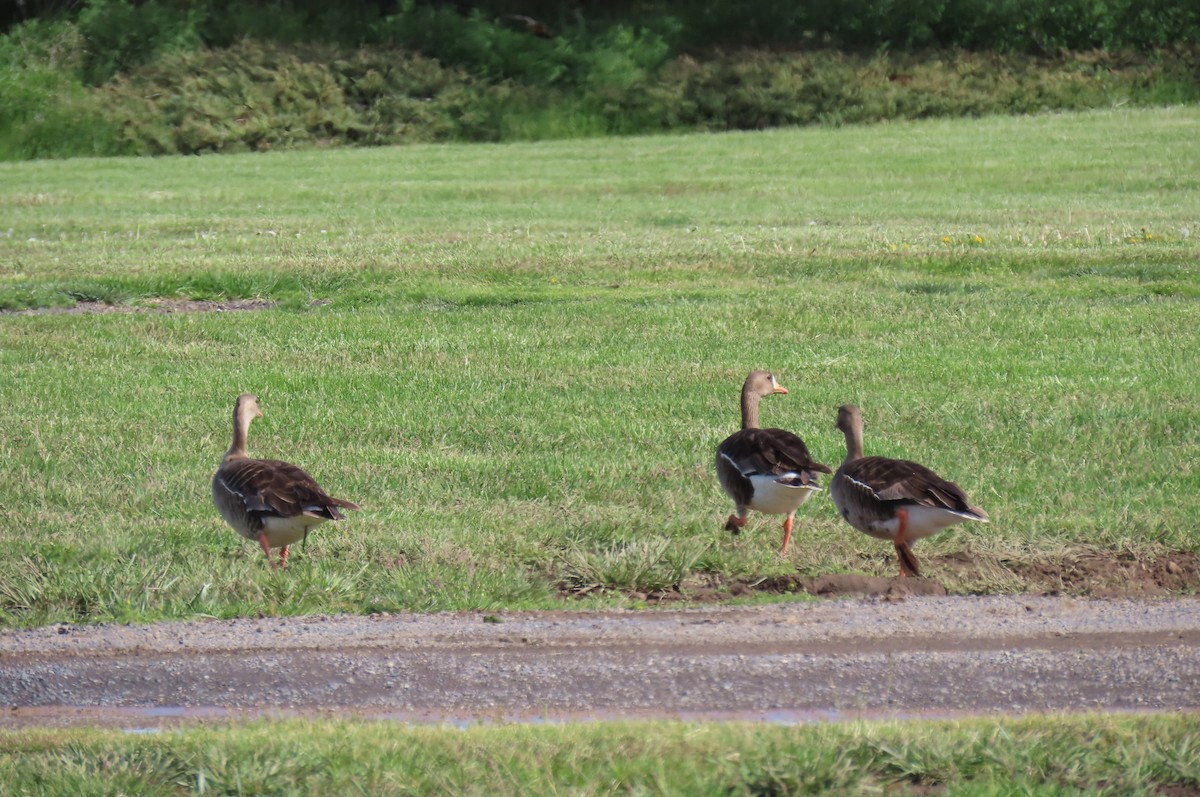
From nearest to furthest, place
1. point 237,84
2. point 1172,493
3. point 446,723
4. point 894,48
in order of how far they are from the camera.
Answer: point 446,723 → point 1172,493 → point 237,84 → point 894,48

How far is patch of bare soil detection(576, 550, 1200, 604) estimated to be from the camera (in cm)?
717

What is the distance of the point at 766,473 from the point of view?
7.46 metres

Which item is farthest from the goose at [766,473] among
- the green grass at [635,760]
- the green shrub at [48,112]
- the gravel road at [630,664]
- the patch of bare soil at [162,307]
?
the green shrub at [48,112]

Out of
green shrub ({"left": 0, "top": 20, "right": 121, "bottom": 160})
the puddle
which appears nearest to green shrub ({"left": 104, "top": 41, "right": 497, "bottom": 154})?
green shrub ({"left": 0, "top": 20, "right": 121, "bottom": 160})

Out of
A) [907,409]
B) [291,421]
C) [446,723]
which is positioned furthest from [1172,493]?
[291,421]

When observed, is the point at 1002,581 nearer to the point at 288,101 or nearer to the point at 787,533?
the point at 787,533

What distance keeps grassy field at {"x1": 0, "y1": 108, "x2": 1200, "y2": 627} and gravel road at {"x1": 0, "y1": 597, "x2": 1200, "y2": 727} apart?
40 centimetres

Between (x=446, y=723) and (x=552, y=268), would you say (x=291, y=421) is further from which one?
(x=552, y=268)

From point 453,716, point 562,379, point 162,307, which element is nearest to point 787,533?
point 453,716

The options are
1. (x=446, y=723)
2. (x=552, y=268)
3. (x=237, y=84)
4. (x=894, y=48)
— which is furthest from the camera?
(x=894, y=48)

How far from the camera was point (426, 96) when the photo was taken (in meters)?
37.5

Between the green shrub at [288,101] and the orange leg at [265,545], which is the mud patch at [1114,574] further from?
the green shrub at [288,101]

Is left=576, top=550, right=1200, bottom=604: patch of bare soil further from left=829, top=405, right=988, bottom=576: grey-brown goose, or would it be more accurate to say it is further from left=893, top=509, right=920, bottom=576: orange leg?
left=829, top=405, right=988, bottom=576: grey-brown goose

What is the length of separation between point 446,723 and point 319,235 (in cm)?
1602
